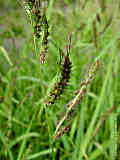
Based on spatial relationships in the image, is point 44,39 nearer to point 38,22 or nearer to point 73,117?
point 38,22

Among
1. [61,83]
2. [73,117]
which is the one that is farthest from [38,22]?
[73,117]

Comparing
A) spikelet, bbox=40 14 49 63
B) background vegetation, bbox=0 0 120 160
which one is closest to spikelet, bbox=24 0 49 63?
spikelet, bbox=40 14 49 63

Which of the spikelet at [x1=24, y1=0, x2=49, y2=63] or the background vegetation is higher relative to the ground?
the spikelet at [x1=24, y1=0, x2=49, y2=63]

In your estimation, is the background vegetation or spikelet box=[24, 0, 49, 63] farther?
the background vegetation

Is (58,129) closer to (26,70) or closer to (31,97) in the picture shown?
(31,97)

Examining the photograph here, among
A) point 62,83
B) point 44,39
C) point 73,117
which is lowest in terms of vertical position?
point 73,117

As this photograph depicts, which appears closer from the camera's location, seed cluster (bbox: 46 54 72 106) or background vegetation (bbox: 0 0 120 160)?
seed cluster (bbox: 46 54 72 106)

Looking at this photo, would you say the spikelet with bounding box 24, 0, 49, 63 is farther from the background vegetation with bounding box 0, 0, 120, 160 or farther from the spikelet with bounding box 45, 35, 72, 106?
the background vegetation with bounding box 0, 0, 120, 160

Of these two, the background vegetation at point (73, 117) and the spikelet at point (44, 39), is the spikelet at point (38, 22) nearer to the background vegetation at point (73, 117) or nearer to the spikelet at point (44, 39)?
the spikelet at point (44, 39)

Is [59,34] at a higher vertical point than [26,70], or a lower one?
higher

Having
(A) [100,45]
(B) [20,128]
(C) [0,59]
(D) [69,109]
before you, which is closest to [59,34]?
(A) [100,45]

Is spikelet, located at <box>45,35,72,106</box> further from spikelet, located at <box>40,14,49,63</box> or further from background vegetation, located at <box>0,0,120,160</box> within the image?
background vegetation, located at <box>0,0,120,160</box>
